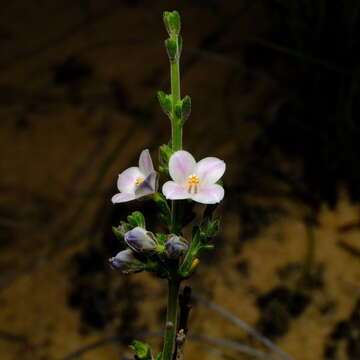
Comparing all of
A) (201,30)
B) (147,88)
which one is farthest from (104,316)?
(201,30)

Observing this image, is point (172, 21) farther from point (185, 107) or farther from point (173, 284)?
point (173, 284)

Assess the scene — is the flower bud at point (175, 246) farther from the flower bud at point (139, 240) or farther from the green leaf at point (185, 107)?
the green leaf at point (185, 107)

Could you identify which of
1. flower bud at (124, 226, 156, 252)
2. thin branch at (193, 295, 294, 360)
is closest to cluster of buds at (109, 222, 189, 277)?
flower bud at (124, 226, 156, 252)

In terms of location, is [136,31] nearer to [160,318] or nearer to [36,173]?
[36,173]

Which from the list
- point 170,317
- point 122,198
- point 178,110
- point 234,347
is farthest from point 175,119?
point 234,347

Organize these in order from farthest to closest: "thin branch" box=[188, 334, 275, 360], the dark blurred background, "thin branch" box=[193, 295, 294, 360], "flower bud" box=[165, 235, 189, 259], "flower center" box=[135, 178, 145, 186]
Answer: the dark blurred background → "thin branch" box=[188, 334, 275, 360] → "thin branch" box=[193, 295, 294, 360] → "flower center" box=[135, 178, 145, 186] → "flower bud" box=[165, 235, 189, 259]

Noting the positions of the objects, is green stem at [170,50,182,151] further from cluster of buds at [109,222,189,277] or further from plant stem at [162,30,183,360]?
cluster of buds at [109,222,189,277]

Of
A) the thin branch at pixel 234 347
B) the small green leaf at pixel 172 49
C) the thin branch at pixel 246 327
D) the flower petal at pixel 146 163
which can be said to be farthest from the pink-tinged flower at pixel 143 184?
the thin branch at pixel 234 347
